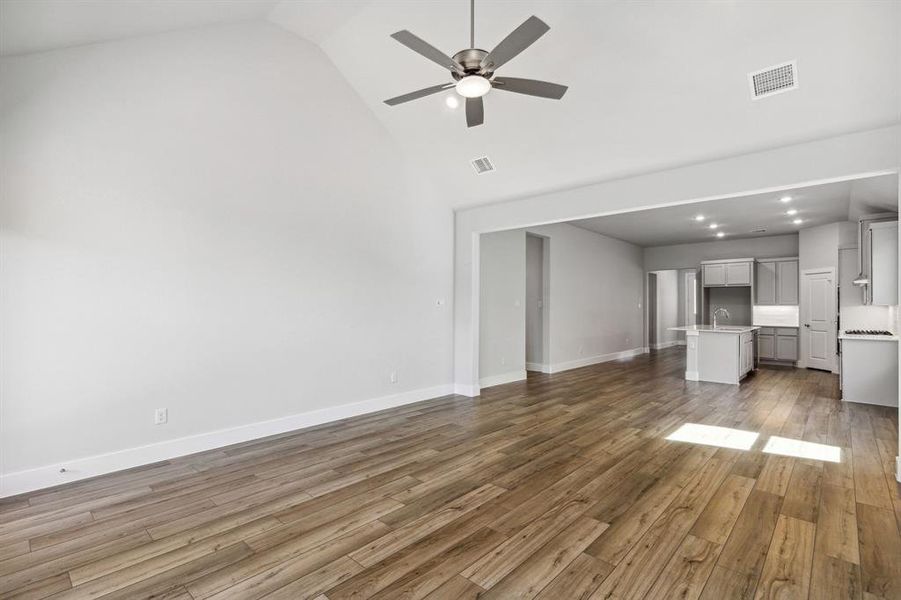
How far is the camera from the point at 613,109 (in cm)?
384

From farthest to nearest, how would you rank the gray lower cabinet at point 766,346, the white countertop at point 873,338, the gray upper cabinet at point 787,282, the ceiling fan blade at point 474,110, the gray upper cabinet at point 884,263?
the gray lower cabinet at point 766,346 → the gray upper cabinet at point 787,282 → the gray upper cabinet at point 884,263 → the white countertop at point 873,338 → the ceiling fan blade at point 474,110

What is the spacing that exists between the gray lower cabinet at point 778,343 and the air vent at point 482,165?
7963 millimetres

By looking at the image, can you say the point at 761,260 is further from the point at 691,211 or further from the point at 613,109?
the point at 613,109

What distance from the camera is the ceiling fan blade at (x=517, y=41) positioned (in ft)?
7.36

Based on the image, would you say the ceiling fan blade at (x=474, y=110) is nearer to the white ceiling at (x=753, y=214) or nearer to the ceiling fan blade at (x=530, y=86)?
the ceiling fan blade at (x=530, y=86)

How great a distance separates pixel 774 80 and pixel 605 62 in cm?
122

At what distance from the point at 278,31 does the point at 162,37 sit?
1.05m

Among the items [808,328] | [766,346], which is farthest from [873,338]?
[766,346]

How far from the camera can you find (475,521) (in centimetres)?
255

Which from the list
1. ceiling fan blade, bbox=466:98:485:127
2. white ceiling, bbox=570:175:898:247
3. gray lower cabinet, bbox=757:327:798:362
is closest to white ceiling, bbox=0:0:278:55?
ceiling fan blade, bbox=466:98:485:127

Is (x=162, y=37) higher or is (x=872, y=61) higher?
(x=162, y=37)

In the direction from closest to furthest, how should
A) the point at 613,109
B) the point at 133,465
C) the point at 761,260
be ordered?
the point at 133,465
the point at 613,109
the point at 761,260

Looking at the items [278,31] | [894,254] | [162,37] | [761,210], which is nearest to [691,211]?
[761,210]

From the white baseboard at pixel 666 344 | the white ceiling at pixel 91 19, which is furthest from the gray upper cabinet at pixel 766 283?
the white ceiling at pixel 91 19
